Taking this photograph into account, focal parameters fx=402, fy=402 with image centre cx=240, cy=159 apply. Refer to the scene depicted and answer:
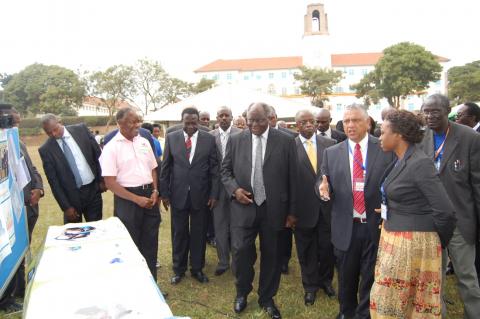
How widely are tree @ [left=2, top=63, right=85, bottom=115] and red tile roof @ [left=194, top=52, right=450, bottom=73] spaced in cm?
4614

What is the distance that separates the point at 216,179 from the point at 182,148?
588 millimetres

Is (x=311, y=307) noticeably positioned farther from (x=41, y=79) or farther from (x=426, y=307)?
(x=41, y=79)

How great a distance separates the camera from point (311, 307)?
4383 mm

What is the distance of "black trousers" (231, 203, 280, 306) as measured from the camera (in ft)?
13.5

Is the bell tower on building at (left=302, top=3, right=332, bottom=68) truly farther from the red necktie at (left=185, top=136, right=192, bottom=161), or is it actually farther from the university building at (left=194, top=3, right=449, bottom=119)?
the red necktie at (left=185, top=136, right=192, bottom=161)

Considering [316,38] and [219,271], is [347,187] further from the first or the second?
[316,38]

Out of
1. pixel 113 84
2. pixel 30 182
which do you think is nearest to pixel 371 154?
pixel 30 182

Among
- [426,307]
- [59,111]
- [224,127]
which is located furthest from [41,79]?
[426,307]

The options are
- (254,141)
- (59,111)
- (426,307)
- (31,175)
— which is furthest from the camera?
(59,111)

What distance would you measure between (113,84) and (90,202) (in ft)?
135

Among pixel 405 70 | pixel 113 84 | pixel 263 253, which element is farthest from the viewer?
pixel 405 70

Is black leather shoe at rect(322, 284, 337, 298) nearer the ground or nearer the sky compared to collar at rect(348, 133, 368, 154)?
nearer the ground

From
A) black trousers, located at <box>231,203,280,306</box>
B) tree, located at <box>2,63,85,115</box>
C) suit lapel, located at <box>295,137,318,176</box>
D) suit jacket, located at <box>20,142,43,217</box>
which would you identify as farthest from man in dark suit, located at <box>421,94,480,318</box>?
tree, located at <box>2,63,85,115</box>

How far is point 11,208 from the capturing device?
3.70 m
